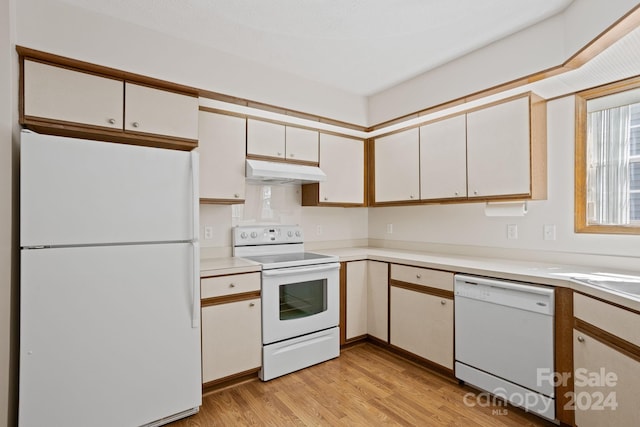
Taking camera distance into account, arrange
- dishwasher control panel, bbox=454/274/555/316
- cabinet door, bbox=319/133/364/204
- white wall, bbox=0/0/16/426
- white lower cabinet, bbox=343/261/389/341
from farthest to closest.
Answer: cabinet door, bbox=319/133/364/204
white lower cabinet, bbox=343/261/389/341
dishwasher control panel, bbox=454/274/555/316
white wall, bbox=0/0/16/426

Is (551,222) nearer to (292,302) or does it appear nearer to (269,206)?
(292,302)

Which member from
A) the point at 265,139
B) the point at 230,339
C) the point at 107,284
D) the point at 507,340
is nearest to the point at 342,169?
the point at 265,139

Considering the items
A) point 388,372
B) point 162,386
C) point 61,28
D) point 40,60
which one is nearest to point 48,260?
point 162,386

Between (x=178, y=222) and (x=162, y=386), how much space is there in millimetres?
969

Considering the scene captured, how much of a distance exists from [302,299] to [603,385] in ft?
6.23

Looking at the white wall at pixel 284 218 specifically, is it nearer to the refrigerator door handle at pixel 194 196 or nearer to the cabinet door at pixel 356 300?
the cabinet door at pixel 356 300

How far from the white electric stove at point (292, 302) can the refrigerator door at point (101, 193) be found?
2.69ft

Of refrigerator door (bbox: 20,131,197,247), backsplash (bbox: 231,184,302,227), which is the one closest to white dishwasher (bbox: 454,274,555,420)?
backsplash (bbox: 231,184,302,227)

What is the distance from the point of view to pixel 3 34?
5.33ft

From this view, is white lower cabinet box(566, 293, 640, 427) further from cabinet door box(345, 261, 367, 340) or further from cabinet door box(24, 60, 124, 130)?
cabinet door box(24, 60, 124, 130)

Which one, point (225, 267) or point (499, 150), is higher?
point (499, 150)

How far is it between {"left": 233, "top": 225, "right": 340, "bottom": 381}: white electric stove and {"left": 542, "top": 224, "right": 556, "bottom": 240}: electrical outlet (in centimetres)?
161

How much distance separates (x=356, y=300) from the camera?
3.04 m

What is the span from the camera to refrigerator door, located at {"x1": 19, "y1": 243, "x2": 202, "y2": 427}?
1601mm
